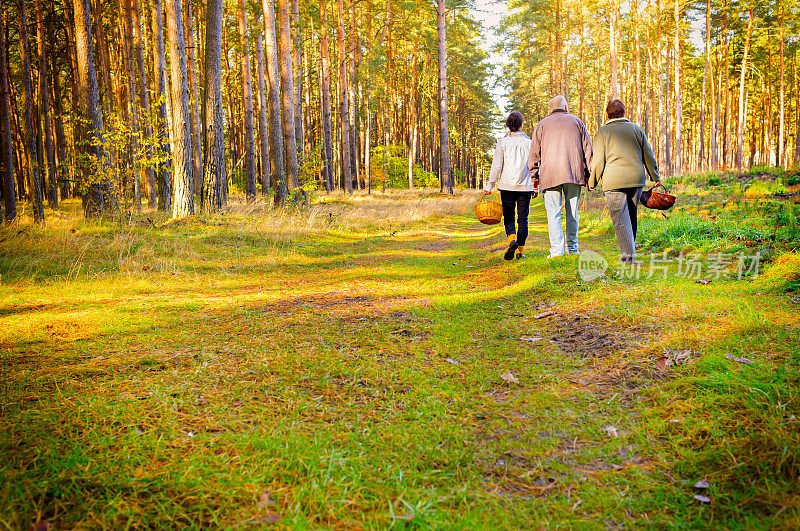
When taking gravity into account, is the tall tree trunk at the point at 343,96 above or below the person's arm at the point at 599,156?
above

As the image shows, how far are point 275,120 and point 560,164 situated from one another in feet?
31.3

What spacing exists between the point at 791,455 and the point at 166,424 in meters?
2.79

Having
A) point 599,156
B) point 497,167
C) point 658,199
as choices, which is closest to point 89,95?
point 497,167

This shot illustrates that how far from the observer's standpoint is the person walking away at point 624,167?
597 cm

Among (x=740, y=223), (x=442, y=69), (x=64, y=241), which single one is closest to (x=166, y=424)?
(x=64, y=241)

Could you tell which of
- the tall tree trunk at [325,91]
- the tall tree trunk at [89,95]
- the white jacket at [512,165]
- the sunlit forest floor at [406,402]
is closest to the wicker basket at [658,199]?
the sunlit forest floor at [406,402]

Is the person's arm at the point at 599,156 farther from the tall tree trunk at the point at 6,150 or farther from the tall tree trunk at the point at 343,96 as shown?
the tall tree trunk at the point at 343,96

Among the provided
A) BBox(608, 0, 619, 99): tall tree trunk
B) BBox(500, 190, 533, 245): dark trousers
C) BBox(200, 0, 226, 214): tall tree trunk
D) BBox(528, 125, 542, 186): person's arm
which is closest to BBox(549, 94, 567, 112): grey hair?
BBox(528, 125, 542, 186): person's arm

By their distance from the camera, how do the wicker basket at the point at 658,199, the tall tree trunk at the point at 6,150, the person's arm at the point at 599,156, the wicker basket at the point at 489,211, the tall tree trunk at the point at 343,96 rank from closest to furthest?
the wicker basket at the point at 658,199, the person's arm at the point at 599,156, the wicker basket at the point at 489,211, the tall tree trunk at the point at 6,150, the tall tree trunk at the point at 343,96

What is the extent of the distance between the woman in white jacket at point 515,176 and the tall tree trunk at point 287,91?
8539mm

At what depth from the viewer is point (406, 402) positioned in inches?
111

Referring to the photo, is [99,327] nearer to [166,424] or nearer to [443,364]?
[166,424]

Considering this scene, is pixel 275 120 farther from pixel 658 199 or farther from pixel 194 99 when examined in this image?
pixel 658 199

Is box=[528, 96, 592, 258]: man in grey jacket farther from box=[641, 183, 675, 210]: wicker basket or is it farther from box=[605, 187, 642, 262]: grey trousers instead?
box=[641, 183, 675, 210]: wicker basket
